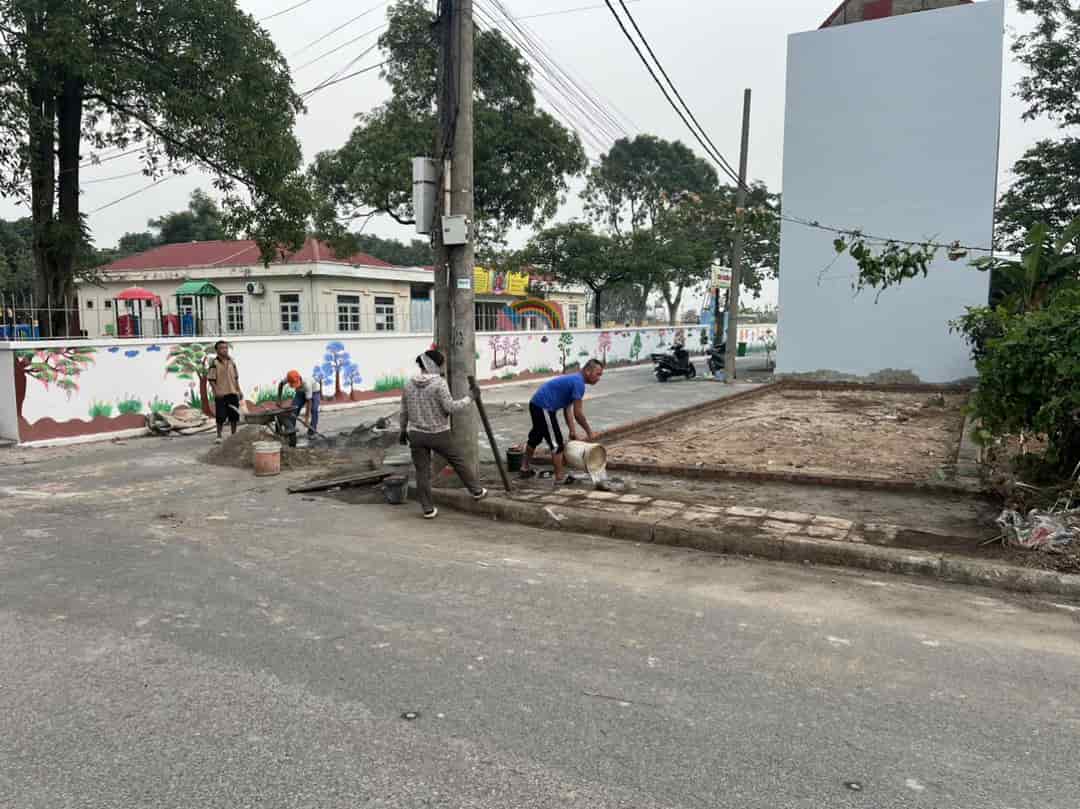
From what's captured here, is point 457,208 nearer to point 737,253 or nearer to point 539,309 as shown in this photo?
point 737,253

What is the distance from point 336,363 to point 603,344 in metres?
16.0

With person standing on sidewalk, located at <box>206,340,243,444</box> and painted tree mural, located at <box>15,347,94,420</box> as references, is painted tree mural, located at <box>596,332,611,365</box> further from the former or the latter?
painted tree mural, located at <box>15,347,94,420</box>

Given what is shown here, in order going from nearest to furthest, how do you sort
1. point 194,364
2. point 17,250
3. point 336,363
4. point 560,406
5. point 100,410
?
point 560,406 → point 100,410 → point 194,364 → point 336,363 → point 17,250

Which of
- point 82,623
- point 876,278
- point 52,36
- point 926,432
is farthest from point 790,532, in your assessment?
point 52,36

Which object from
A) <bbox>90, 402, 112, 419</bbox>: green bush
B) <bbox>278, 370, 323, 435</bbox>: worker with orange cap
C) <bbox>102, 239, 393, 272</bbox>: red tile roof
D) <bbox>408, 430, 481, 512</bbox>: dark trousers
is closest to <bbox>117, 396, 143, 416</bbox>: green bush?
<bbox>90, 402, 112, 419</bbox>: green bush

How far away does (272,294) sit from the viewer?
31.7 meters

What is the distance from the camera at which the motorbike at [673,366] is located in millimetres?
25050

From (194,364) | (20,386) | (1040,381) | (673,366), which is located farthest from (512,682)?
(673,366)

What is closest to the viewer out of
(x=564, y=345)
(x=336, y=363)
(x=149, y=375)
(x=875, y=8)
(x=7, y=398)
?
(x=7, y=398)

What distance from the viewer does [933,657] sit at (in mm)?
4230

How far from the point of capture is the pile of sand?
34.8 ft

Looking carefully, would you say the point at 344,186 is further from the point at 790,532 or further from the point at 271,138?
the point at 790,532

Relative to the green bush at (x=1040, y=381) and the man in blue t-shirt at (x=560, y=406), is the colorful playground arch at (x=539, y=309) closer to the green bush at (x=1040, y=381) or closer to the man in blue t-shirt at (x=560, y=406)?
the man in blue t-shirt at (x=560, y=406)

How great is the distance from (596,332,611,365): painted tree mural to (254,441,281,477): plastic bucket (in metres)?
22.4
